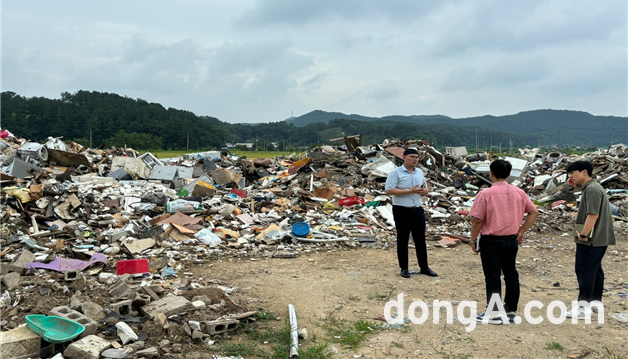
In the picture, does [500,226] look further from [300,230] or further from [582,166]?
[300,230]

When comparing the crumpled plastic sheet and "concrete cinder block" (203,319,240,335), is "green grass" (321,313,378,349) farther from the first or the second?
the crumpled plastic sheet

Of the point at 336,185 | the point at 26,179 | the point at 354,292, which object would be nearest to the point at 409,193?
the point at 354,292

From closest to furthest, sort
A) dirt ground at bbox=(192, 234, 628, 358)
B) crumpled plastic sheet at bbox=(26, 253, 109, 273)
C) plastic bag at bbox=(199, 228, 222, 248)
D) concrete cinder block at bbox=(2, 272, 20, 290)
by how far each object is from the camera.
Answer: dirt ground at bbox=(192, 234, 628, 358) → concrete cinder block at bbox=(2, 272, 20, 290) → crumpled plastic sheet at bbox=(26, 253, 109, 273) → plastic bag at bbox=(199, 228, 222, 248)

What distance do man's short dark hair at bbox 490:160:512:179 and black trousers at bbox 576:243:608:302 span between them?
3.40 feet

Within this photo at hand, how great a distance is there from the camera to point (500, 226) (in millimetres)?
3500

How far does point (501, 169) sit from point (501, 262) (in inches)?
32.3

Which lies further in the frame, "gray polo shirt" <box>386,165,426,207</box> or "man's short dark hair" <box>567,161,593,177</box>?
"gray polo shirt" <box>386,165,426,207</box>

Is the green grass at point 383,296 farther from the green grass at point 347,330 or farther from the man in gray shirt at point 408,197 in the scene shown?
the man in gray shirt at point 408,197

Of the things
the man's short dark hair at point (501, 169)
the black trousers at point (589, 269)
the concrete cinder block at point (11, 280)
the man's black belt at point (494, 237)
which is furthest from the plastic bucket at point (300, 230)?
the black trousers at point (589, 269)

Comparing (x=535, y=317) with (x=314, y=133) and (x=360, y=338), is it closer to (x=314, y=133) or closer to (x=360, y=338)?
(x=360, y=338)

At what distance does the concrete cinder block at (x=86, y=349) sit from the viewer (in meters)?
3.01

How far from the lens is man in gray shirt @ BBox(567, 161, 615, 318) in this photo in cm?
358

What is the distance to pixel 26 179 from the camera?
10.7m

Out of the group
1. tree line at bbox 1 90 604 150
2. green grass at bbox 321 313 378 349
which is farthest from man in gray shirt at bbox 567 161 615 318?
tree line at bbox 1 90 604 150
